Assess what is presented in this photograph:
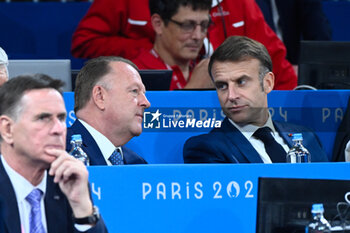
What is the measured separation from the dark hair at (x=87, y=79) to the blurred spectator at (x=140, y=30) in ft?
3.96

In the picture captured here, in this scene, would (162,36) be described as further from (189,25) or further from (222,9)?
(222,9)

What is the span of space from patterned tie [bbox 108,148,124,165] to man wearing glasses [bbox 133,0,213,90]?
3.87ft

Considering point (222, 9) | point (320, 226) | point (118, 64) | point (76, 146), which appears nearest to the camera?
point (320, 226)

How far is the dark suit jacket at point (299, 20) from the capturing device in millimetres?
5297

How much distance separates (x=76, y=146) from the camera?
2887 millimetres

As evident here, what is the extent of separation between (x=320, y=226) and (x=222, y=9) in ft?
9.25

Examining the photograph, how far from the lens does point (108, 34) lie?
463 centimetres

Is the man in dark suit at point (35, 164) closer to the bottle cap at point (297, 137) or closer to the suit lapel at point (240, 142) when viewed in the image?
the suit lapel at point (240, 142)

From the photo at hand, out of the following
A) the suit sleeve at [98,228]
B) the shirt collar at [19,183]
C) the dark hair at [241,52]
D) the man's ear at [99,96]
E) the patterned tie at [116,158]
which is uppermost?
the dark hair at [241,52]

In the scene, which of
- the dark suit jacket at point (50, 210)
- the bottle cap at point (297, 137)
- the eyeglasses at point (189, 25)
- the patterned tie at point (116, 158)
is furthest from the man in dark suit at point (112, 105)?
the eyeglasses at point (189, 25)

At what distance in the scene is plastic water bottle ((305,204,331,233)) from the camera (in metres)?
2.07

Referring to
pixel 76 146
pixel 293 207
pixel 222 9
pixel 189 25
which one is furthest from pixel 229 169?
pixel 222 9

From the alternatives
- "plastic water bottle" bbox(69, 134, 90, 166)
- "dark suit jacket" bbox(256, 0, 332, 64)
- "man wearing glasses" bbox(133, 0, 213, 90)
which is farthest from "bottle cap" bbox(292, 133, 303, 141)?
"dark suit jacket" bbox(256, 0, 332, 64)

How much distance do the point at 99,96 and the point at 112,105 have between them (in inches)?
2.7
